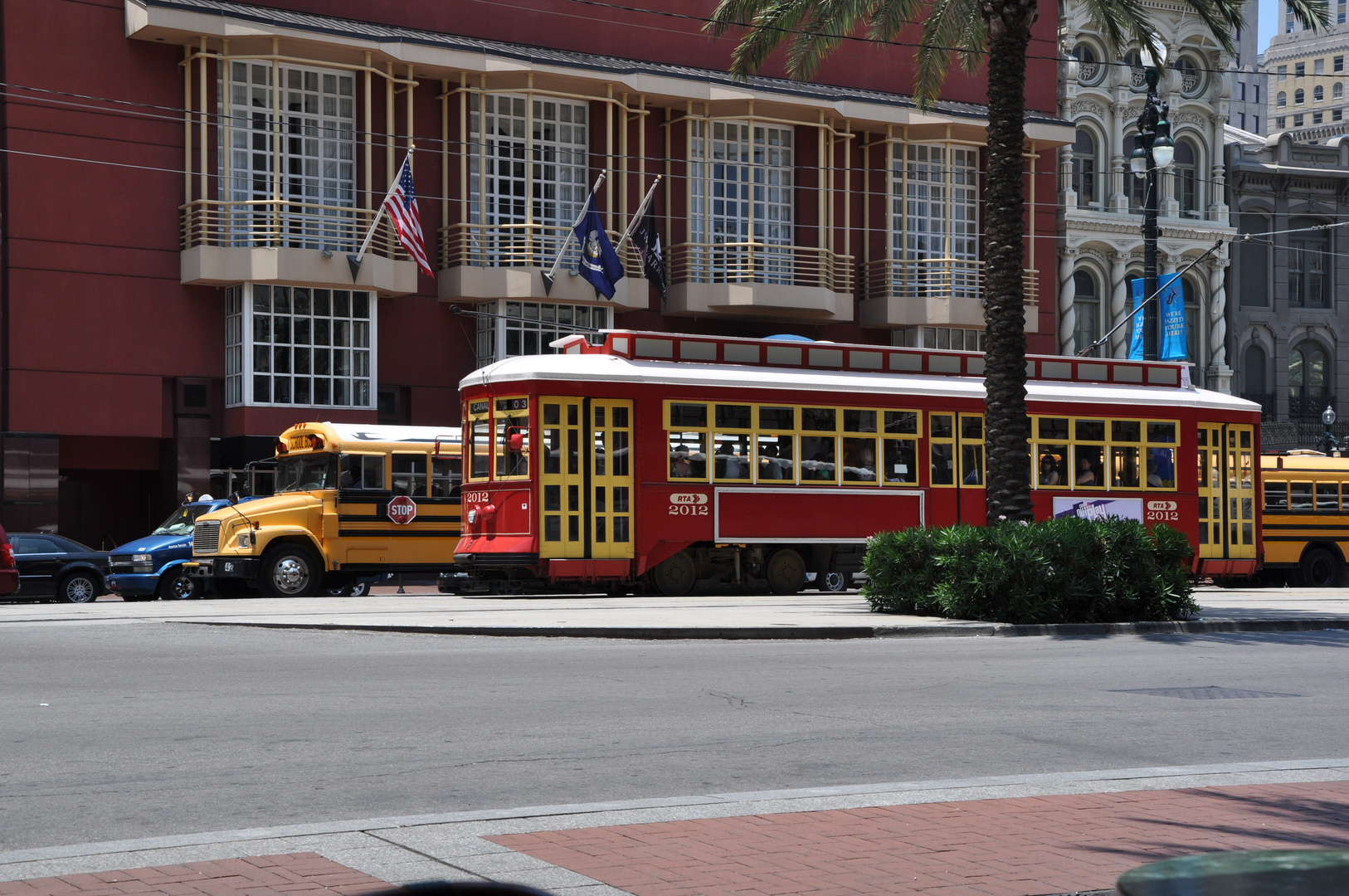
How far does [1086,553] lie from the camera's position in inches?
721

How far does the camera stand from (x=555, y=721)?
1009 cm

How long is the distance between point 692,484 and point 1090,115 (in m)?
28.9

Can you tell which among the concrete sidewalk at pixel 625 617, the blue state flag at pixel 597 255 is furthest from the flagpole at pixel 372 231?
the concrete sidewalk at pixel 625 617

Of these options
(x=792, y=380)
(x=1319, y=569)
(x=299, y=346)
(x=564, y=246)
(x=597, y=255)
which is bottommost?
(x=1319, y=569)

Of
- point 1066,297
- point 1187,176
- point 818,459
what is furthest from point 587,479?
point 1187,176

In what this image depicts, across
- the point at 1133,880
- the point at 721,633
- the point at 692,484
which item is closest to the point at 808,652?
the point at 721,633

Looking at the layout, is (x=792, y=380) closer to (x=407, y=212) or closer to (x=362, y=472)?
(x=362, y=472)

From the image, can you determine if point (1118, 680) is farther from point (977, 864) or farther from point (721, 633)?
point (977, 864)

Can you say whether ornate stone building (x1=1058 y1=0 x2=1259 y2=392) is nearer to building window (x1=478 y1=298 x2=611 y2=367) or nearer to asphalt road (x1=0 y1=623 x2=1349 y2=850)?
building window (x1=478 y1=298 x2=611 y2=367)

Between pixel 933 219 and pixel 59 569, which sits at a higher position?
pixel 933 219

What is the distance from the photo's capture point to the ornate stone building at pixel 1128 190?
154ft

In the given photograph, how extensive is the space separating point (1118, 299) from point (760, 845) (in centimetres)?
4321

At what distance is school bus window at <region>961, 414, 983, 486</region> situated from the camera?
26.0 metres

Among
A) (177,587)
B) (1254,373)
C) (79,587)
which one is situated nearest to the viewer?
(177,587)
